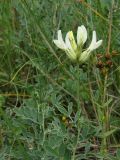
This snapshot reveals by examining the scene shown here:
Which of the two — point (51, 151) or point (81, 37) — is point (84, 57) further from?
point (51, 151)

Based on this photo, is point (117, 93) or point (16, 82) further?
point (16, 82)

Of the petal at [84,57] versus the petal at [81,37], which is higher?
the petal at [81,37]

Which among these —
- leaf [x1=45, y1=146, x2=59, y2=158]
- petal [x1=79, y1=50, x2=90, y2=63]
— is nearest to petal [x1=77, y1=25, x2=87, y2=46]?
petal [x1=79, y1=50, x2=90, y2=63]

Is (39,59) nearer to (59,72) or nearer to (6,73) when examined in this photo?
(59,72)

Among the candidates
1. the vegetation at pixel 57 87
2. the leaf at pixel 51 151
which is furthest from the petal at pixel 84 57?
the leaf at pixel 51 151

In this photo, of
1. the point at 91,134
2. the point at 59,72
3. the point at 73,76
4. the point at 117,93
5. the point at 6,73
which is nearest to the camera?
the point at 91,134

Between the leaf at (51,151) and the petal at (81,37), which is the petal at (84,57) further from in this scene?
the leaf at (51,151)

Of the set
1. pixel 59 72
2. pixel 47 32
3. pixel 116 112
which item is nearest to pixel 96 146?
pixel 116 112

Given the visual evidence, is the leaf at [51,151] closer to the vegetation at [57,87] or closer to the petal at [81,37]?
the vegetation at [57,87]
